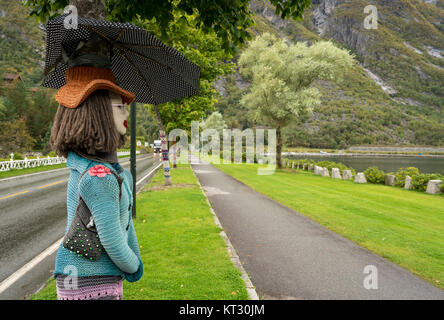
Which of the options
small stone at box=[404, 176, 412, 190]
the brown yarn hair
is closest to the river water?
small stone at box=[404, 176, 412, 190]

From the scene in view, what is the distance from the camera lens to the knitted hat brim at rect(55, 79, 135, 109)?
1613 mm

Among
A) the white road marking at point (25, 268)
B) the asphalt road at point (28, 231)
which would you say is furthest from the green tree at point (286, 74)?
the white road marking at point (25, 268)

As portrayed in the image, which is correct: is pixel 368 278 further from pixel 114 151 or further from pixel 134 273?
pixel 114 151

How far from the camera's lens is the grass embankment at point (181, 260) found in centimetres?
373

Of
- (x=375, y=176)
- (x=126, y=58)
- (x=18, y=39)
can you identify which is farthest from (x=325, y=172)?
(x=18, y=39)

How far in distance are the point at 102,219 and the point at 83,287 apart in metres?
0.51

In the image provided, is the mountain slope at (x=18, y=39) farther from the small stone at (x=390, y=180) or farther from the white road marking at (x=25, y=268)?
the white road marking at (x=25, y=268)

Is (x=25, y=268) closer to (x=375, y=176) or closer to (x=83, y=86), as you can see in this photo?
(x=83, y=86)

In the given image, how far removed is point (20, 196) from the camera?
10844 mm

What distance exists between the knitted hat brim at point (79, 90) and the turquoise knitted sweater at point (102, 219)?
0.32 metres

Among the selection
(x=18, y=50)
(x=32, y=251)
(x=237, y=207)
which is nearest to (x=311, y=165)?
(x=237, y=207)

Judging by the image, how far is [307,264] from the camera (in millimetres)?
4973
